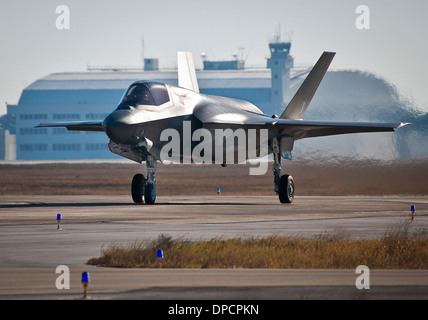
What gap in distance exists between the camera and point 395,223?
73.8ft

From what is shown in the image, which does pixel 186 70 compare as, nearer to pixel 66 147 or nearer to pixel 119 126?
pixel 119 126

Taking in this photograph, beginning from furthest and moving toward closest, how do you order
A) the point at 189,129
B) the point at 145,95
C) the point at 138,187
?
the point at 138,187 → the point at 189,129 → the point at 145,95

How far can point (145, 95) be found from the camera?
2738cm

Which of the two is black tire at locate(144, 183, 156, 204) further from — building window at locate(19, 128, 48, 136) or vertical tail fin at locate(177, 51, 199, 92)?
building window at locate(19, 128, 48, 136)

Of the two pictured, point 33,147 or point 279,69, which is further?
point 33,147

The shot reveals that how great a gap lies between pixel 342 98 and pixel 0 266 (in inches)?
1496

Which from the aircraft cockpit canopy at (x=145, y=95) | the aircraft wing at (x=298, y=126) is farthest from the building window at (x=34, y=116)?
the aircraft cockpit canopy at (x=145, y=95)

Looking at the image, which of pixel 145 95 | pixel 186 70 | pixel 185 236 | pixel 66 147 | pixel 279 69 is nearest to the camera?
pixel 185 236

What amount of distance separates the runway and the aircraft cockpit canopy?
365cm

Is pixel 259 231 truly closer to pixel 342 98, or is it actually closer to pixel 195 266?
pixel 195 266

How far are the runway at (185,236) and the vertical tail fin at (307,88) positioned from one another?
5057mm

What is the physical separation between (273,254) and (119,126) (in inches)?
467

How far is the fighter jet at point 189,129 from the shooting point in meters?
26.9

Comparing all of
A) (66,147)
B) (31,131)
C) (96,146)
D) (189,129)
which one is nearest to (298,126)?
(189,129)
